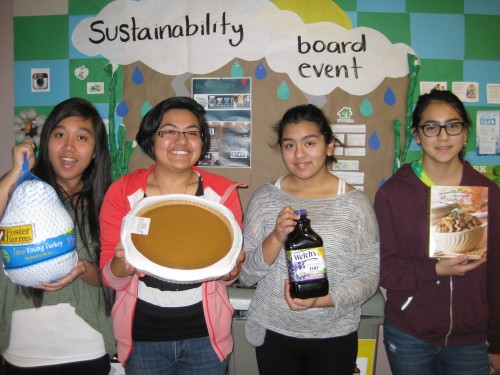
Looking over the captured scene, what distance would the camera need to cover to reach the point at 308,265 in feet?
3.13

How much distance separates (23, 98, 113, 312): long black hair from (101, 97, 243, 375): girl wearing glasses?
9cm

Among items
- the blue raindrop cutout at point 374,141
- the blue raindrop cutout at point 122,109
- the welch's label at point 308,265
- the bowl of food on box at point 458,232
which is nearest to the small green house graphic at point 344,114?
the blue raindrop cutout at point 374,141

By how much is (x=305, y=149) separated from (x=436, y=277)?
655mm

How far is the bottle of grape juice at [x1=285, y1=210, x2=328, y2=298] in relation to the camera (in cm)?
96

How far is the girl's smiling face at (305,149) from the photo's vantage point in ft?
3.67

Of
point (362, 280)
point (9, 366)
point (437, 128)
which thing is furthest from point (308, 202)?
point (9, 366)

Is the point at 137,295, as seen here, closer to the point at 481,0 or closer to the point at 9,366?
the point at 9,366

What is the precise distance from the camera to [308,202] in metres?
1.13

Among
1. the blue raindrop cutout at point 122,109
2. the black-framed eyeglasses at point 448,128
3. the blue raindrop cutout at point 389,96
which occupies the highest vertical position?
the blue raindrop cutout at point 389,96

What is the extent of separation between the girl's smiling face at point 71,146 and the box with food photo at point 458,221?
126cm

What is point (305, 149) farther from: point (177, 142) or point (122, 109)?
point (122, 109)

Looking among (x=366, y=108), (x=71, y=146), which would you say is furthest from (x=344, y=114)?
(x=71, y=146)

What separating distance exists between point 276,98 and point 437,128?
93 cm

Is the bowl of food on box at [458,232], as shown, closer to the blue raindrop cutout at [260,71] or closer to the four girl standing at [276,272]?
the four girl standing at [276,272]
